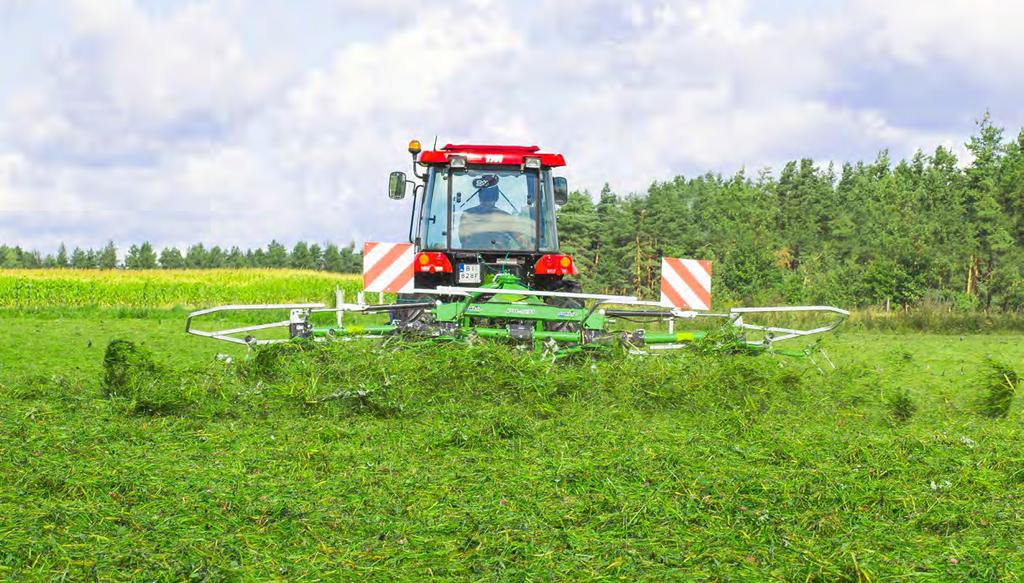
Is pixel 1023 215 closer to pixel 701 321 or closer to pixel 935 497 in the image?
pixel 701 321

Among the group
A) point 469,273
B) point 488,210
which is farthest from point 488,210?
point 469,273

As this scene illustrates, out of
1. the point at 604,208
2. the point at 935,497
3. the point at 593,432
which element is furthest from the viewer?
the point at 604,208

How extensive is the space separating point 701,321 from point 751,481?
12255 mm

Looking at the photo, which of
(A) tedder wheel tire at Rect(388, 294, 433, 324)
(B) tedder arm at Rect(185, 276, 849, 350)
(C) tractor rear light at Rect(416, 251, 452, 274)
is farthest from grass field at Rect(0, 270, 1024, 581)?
(C) tractor rear light at Rect(416, 251, 452, 274)

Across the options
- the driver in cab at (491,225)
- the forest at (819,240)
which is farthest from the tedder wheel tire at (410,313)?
the forest at (819,240)

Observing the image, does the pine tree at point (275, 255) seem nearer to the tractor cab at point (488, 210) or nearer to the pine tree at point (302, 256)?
the pine tree at point (302, 256)

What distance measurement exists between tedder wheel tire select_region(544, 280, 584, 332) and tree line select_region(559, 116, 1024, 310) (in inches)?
886

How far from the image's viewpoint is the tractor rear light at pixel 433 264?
9.18 metres

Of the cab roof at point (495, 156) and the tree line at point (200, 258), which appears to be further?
the tree line at point (200, 258)

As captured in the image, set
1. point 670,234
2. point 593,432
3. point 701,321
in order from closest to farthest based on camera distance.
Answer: point 593,432
point 701,321
point 670,234

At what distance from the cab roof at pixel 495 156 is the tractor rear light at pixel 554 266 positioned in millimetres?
1104

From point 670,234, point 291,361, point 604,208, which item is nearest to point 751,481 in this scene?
point 291,361

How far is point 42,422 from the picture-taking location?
5.62 m

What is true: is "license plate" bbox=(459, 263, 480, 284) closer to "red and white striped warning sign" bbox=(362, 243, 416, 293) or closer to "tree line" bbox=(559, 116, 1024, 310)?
"red and white striped warning sign" bbox=(362, 243, 416, 293)
